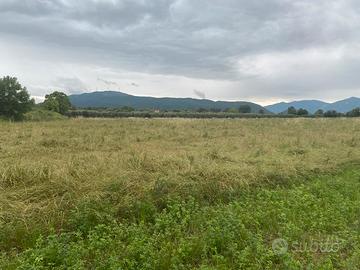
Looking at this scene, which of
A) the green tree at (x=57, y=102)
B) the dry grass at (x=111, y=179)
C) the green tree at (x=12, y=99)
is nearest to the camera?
the dry grass at (x=111, y=179)

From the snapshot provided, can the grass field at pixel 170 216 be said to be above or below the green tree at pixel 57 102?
below

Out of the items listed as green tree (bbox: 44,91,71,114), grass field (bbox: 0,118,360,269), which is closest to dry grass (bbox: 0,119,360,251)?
grass field (bbox: 0,118,360,269)

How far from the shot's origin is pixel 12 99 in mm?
48344

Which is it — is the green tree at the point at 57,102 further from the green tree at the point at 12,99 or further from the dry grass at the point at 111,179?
the dry grass at the point at 111,179

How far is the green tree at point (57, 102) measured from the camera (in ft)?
219

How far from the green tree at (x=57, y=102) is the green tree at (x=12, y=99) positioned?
54.0 ft

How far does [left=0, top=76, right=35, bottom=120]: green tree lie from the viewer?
48156 mm

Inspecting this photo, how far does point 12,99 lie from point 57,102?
20482mm

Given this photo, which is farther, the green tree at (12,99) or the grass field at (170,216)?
the green tree at (12,99)

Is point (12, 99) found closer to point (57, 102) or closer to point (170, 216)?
point (57, 102)

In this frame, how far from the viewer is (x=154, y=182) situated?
7.89m

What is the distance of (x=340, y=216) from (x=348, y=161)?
7426mm

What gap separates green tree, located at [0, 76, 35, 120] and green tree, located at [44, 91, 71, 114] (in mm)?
16474

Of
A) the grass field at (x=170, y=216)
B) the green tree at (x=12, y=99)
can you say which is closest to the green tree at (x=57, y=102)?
the green tree at (x=12, y=99)
